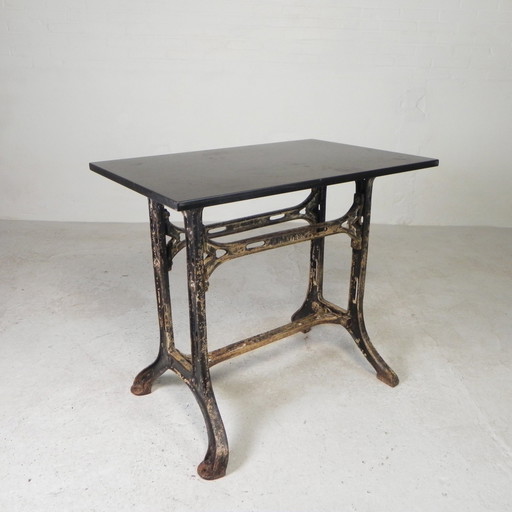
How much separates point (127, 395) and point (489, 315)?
1899 millimetres

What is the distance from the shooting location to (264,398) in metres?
2.09

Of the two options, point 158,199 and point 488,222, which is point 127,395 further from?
point 488,222

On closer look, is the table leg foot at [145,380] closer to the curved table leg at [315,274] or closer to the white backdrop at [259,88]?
the curved table leg at [315,274]

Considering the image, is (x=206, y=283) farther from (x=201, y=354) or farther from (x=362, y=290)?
(x=362, y=290)

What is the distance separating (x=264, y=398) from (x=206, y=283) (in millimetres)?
618

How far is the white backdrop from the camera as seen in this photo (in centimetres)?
396

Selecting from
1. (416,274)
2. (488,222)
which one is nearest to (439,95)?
(488,222)

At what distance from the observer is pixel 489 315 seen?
2.80m

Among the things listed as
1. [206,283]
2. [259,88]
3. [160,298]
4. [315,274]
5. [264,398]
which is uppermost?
[259,88]

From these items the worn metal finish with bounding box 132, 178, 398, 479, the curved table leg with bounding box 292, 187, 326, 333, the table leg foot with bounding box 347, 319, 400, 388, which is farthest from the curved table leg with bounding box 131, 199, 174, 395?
the table leg foot with bounding box 347, 319, 400, 388

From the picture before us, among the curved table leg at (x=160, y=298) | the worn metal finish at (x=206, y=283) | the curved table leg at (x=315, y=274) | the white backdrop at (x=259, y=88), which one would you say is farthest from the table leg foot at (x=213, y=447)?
the white backdrop at (x=259, y=88)

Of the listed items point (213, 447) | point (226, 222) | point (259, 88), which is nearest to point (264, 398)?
point (213, 447)

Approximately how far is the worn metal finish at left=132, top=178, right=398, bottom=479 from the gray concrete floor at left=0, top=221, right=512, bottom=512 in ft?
0.34

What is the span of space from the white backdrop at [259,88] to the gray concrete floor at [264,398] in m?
1.12
